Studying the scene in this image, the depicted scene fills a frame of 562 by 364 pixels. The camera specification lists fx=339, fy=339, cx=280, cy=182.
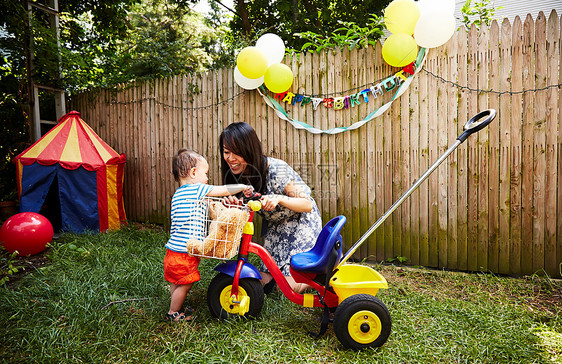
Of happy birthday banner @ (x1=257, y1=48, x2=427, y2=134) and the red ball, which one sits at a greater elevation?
happy birthday banner @ (x1=257, y1=48, x2=427, y2=134)

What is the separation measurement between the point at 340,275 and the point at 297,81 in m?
2.38

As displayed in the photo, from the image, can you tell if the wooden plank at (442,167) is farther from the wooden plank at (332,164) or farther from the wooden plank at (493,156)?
the wooden plank at (332,164)

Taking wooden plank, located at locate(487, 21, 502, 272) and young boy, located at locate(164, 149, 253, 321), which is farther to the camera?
wooden plank, located at locate(487, 21, 502, 272)

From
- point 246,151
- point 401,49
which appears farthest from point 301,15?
point 246,151

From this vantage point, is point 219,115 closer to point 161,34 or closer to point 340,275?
point 340,275

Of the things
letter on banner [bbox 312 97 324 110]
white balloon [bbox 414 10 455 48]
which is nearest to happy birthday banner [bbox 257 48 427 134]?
letter on banner [bbox 312 97 324 110]

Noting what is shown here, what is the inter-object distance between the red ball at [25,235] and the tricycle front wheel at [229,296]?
262 cm

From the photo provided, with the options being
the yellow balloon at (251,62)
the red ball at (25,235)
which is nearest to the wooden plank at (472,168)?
the yellow balloon at (251,62)

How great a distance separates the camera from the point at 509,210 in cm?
303

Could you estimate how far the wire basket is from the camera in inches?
77.5

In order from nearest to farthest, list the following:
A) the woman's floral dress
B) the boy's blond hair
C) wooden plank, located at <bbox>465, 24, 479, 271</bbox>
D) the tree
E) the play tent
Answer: the boy's blond hair → the woman's floral dress → wooden plank, located at <bbox>465, 24, 479, 271</bbox> → the play tent → the tree

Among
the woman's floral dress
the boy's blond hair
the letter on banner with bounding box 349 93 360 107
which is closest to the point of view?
the boy's blond hair

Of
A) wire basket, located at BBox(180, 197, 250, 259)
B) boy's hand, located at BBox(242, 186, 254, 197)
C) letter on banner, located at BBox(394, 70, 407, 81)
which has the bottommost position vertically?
wire basket, located at BBox(180, 197, 250, 259)

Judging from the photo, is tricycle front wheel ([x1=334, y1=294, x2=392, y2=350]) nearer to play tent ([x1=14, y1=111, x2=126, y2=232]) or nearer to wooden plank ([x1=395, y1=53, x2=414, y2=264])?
wooden plank ([x1=395, y1=53, x2=414, y2=264])
